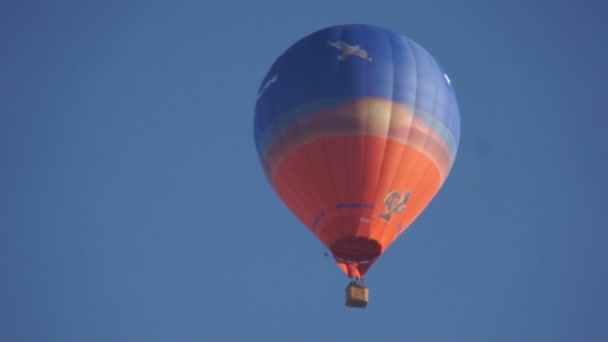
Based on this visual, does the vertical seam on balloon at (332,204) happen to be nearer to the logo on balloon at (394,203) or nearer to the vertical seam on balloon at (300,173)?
the vertical seam on balloon at (300,173)

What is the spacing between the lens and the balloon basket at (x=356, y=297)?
18438mm

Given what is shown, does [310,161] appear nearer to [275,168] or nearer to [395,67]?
[275,168]

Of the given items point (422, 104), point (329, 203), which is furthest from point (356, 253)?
point (422, 104)

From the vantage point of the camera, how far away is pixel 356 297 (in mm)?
18438

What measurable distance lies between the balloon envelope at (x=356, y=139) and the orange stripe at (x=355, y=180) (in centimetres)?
2

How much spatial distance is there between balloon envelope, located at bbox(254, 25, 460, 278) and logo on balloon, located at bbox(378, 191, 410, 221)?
0.02 metres

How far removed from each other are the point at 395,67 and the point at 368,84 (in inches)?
23.7

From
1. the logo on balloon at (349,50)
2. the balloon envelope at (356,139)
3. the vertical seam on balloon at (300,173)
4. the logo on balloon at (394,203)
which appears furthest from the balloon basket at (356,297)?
the logo on balloon at (349,50)

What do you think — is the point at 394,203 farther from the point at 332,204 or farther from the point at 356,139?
the point at 356,139

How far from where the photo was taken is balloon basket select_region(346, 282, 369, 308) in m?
18.4

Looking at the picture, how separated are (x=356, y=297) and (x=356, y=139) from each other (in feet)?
7.88

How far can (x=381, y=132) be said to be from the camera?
18.6 meters

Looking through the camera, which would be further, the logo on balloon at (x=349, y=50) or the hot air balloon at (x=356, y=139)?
the logo on balloon at (x=349, y=50)

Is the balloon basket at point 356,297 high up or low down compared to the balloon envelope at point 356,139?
down
